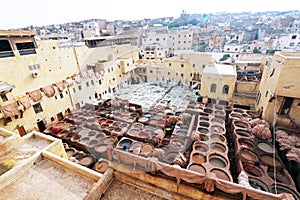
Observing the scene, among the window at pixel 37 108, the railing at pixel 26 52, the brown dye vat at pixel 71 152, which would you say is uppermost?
the railing at pixel 26 52

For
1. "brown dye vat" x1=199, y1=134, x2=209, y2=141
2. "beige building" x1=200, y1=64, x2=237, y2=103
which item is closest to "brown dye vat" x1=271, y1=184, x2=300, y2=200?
"brown dye vat" x1=199, y1=134, x2=209, y2=141

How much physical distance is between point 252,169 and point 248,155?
1068mm

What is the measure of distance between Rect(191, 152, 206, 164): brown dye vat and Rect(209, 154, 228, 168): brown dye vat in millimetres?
431

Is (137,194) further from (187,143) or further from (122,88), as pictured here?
(122,88)

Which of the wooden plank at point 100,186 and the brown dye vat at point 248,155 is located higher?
the wooden plank at point 100,186

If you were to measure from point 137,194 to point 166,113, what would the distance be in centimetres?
1151

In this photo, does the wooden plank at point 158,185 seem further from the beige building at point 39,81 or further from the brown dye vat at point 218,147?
the beige building at point 39,81

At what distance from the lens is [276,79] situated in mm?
10711

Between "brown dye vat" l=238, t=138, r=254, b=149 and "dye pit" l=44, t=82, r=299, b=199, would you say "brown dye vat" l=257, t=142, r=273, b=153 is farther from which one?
"brown dye vat" l=238, t=138, r=254, b=149

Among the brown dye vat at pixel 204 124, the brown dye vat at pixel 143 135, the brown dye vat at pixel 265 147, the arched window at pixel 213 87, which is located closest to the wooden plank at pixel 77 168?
the brown dye vat at pixel 143 135

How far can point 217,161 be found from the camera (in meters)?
9.29

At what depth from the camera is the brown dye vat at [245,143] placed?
10.0 metres

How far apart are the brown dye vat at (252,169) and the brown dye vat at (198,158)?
219 cm

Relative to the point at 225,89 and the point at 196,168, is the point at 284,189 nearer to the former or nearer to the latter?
the point at 196,168
